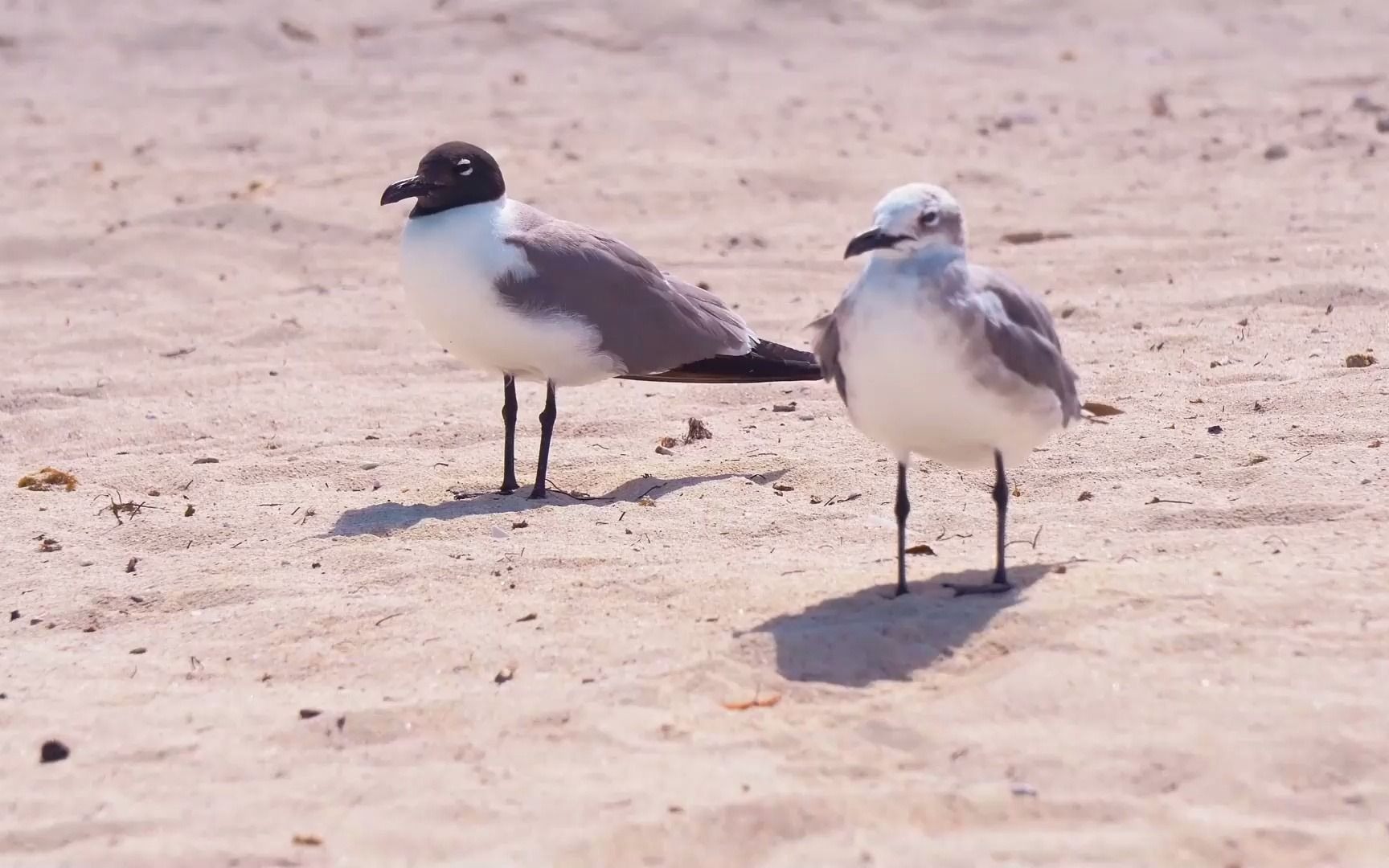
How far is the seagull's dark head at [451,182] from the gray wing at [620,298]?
0.19 metres

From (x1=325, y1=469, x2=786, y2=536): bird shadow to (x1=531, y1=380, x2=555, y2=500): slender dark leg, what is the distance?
1.5 inches

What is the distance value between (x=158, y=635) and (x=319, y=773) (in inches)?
45.5

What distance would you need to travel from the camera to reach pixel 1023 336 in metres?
4.79

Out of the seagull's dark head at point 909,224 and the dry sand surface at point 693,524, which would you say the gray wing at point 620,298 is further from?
the seagull's dark head at point 909,224

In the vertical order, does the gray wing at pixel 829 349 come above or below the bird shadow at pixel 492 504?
above

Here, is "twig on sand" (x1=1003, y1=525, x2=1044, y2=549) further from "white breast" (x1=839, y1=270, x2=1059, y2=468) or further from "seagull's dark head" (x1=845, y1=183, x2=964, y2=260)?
"seagull's dark head" (x1=845, y1=183, x2=964, y2=260)

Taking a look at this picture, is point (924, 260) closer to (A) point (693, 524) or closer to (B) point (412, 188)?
(A) point (693, 524)

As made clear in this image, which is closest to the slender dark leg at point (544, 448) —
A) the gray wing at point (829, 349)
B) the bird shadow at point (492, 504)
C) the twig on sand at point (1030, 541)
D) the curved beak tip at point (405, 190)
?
the bird shadow at point (492, 504)

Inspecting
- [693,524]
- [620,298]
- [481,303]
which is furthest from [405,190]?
[693,524]

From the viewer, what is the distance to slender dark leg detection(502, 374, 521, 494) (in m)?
6.51

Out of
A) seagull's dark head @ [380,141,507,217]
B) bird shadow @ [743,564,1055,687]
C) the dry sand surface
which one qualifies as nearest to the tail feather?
the dry sand surface

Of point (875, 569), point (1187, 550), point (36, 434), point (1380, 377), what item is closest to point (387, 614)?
point (875, 569)

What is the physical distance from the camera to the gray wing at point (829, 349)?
495 cm

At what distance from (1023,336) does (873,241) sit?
48cm
